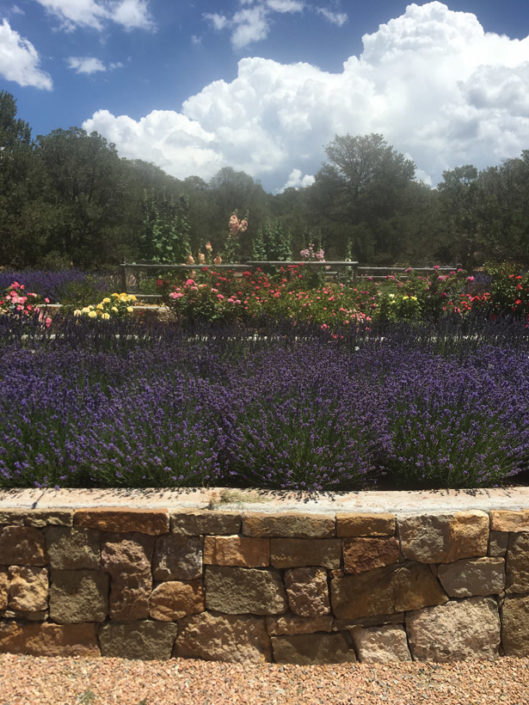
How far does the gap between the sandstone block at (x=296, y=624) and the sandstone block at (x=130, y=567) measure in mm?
561

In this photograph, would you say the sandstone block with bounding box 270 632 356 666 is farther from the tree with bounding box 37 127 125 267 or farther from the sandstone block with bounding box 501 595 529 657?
the tree with bounding box 37 127 125 267

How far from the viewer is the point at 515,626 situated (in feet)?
8.30

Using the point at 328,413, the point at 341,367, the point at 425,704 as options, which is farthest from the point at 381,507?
Result: the point at 341,367

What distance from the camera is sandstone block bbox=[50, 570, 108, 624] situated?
2.46m

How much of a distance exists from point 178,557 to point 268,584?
1.32 feet

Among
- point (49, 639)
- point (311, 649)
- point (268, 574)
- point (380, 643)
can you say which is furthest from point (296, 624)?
point (49, 639)

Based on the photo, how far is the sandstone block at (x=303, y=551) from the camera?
2.36 metres

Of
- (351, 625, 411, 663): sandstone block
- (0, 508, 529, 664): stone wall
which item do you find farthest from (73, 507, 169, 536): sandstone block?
(351, 625, 411, 663): sandstone block

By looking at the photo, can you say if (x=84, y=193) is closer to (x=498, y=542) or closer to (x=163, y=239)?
(x=163, y=239)

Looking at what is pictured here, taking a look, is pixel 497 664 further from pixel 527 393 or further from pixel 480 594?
pixel 527 393

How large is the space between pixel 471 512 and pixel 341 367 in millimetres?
1453

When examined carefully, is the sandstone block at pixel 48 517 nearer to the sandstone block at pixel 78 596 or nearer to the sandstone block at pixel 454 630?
the sandstone block at pixel 78 596

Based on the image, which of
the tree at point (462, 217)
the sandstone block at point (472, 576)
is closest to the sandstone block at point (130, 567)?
the sandstone block at point (472, 576)

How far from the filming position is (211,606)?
2441 mm
